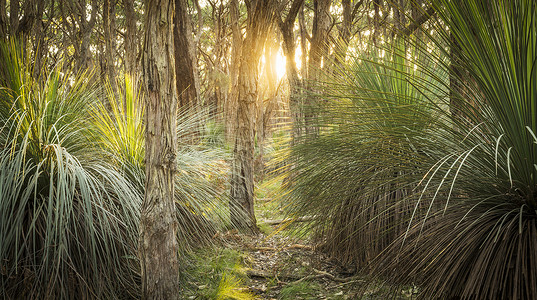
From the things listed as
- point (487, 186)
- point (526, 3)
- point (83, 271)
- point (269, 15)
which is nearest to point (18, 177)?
point (83, 271)

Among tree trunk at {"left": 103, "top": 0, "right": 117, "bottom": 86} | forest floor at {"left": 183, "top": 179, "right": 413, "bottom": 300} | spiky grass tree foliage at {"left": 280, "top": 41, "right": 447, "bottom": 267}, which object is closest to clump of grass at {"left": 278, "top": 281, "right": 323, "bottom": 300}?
forest floor at {"left": 183, "top": 179, "right": 413, "bottom": 300}

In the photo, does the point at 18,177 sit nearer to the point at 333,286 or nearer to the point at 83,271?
the point at 83,271

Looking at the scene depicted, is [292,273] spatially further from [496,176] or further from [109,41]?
[109,41]

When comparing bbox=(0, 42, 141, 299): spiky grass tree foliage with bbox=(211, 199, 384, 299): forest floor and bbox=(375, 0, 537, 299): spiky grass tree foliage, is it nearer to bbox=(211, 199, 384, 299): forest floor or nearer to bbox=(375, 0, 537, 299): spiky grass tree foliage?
bbox=(211, 199, 384, 299): forest floor

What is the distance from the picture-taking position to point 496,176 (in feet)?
5.13

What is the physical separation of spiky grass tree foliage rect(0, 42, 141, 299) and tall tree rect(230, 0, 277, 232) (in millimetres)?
2009

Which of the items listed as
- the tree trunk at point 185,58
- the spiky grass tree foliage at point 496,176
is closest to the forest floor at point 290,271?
the spiky grass tree foliage at point 496,176

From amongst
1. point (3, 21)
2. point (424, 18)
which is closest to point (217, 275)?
point (424, 18)

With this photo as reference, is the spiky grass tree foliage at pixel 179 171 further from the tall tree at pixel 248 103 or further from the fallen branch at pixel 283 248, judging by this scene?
the tall tree at pixel 248 103

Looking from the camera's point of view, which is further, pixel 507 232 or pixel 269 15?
pixel 269 15

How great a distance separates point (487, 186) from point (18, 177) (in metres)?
2.53

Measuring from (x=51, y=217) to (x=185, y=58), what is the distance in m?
3.65

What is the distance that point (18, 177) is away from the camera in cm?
239

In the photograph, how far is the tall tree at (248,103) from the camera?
4.57 m
